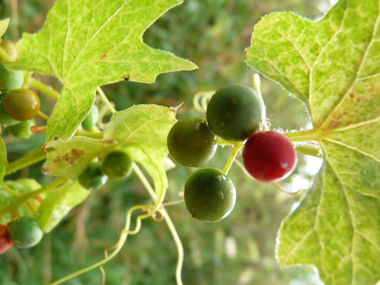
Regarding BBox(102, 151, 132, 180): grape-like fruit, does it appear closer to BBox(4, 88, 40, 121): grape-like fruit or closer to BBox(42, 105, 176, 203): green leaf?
BBox(42, 105, 176, 203): green leaf

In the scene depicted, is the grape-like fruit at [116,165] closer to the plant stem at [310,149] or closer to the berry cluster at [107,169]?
the berry cluster at [107,169]

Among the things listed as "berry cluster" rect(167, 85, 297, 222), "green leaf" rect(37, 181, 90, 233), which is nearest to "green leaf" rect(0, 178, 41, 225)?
"green leaf" rect(37, 181, 90, 233)

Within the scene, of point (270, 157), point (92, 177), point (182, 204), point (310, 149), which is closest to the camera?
point (270, 157)

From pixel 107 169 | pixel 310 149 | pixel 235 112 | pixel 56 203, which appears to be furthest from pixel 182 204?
pixel 235 112

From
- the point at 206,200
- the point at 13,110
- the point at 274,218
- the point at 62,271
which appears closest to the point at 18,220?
the point at 13,110

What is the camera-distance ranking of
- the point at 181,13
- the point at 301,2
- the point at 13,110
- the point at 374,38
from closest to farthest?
the point at 374,38
the point at 13,110
the point at 181,13
the point at 301,2

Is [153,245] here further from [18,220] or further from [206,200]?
[206,200]

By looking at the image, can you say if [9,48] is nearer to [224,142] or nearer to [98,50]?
[98,50]
